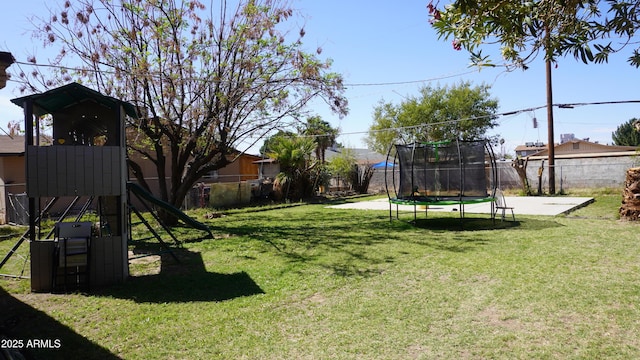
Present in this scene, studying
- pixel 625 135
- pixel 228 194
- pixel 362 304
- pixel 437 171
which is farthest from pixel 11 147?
pixel 625 135

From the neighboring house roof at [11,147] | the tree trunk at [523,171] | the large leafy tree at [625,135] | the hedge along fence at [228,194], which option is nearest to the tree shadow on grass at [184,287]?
the hedge along fence at [228,194]

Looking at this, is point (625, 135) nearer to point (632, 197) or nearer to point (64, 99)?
point (632, 197)

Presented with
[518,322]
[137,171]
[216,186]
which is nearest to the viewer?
[518,322]

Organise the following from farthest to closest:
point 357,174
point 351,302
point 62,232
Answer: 1. point 357,174
2. point 62,232
3. point 351,302

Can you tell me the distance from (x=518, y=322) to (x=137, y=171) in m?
11.8

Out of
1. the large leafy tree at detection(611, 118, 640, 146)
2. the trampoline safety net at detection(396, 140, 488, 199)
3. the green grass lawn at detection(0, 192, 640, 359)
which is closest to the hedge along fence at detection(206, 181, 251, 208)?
the trampoline safety net at detection(396, 140, 488, 199)

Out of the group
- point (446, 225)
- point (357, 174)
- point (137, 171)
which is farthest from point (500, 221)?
point (357, 174)

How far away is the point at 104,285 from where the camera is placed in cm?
643

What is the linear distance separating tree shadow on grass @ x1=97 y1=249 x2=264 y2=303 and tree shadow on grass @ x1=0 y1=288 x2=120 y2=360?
3.34 feet

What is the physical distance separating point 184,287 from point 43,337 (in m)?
2.07

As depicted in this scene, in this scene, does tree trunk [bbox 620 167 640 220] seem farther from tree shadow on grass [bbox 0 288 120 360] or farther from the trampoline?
tree shadow on grass [bbox 0 288 120 360]

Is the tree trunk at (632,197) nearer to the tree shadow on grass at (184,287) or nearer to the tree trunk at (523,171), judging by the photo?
the tree shadow on grass at (184,287)

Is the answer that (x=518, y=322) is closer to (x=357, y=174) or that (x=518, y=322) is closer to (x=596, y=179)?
(x=596, y=179)

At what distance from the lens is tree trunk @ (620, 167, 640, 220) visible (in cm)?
1136
